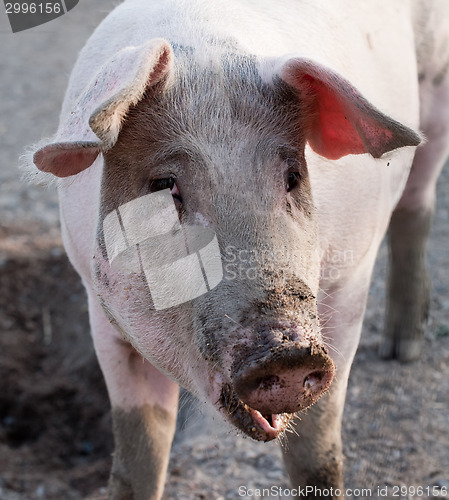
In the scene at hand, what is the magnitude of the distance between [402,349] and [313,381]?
2.53m

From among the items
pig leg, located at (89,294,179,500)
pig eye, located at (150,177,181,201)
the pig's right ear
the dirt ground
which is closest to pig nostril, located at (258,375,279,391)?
pig eye, located at (150,177,181,201)

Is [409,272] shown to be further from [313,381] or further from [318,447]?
[313,381]

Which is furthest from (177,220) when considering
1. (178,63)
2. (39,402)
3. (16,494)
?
(39,402)

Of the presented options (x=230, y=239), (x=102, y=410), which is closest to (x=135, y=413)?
(x=230, y=239)

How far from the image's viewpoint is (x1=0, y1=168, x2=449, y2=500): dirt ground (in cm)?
323

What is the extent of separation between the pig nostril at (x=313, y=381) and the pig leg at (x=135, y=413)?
0.99 m

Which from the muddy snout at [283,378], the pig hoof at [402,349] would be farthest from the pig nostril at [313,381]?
the pig hoof at [402,349]

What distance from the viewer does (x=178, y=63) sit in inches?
74.6

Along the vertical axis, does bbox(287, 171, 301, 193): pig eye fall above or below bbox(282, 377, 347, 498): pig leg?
above

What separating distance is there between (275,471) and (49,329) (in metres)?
1.94

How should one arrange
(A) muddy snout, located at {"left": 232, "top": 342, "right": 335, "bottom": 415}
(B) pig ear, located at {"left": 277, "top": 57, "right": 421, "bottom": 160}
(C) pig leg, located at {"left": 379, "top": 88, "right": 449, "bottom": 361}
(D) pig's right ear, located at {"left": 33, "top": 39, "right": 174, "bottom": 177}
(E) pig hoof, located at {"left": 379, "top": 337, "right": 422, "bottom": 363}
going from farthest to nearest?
(E) pig hoof, located at {"left": 379, "top": 337, "right": 422, "bottom": 363}
(C) pig leg, located at {"left": 379, "top": 88, "right": 449, "bottom": 361}
(B) pig ear, located at {"left": 277, "top": 57, "right": 421, "bottom": 160}
(D) pig's right ear, located at {"left": 33, "top": 39, "right": 174, "bottom": 177}
(A) muddy snout, located at {"left": 232, "top": 342, "right": 335, "bottom": 415}

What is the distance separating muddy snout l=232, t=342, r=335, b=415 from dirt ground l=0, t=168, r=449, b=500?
30.2 inches

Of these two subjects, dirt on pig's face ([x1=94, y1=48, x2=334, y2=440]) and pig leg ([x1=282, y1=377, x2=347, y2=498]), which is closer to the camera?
dirt on pig's face ([x1=94, y1=48, x2=334, y2=440])

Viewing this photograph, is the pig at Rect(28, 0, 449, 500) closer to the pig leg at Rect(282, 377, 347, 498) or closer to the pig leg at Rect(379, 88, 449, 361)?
the pig leg at Rect(282, 377, 347, 498)
